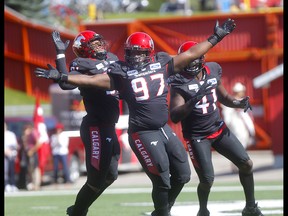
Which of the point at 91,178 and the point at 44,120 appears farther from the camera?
the point at 44,120

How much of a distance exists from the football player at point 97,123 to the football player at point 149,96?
0.35 metres

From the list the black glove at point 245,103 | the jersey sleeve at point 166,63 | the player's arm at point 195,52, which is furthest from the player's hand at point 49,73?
the black glove at point 245,103

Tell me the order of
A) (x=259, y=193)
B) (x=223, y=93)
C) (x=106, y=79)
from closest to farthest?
1. (x=106, y=79)
2. (x=223, y=93)
3. (x=259, y=193)

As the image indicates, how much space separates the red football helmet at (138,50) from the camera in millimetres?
9578

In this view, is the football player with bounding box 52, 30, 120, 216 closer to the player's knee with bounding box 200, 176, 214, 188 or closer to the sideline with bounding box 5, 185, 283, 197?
the player's knee with bounding box 200, 176, 214, 188

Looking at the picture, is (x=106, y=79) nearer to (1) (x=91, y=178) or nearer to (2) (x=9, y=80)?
(1) (x=91, y=178)

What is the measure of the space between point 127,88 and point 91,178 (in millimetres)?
1098

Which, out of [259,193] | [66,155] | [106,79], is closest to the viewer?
[106,79]

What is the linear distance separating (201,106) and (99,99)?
52.0 inches

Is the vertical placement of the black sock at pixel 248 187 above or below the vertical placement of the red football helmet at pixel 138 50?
below

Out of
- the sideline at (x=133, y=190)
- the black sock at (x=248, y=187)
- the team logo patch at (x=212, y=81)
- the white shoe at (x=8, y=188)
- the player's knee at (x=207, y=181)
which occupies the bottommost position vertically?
the white shoe at (x=8, y=188)

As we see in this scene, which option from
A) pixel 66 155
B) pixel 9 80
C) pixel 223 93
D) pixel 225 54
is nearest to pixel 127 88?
pixel 223 93

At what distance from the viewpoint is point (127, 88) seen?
955cm

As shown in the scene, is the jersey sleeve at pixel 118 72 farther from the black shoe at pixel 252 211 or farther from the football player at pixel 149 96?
the black shoe at pixel 252 211
